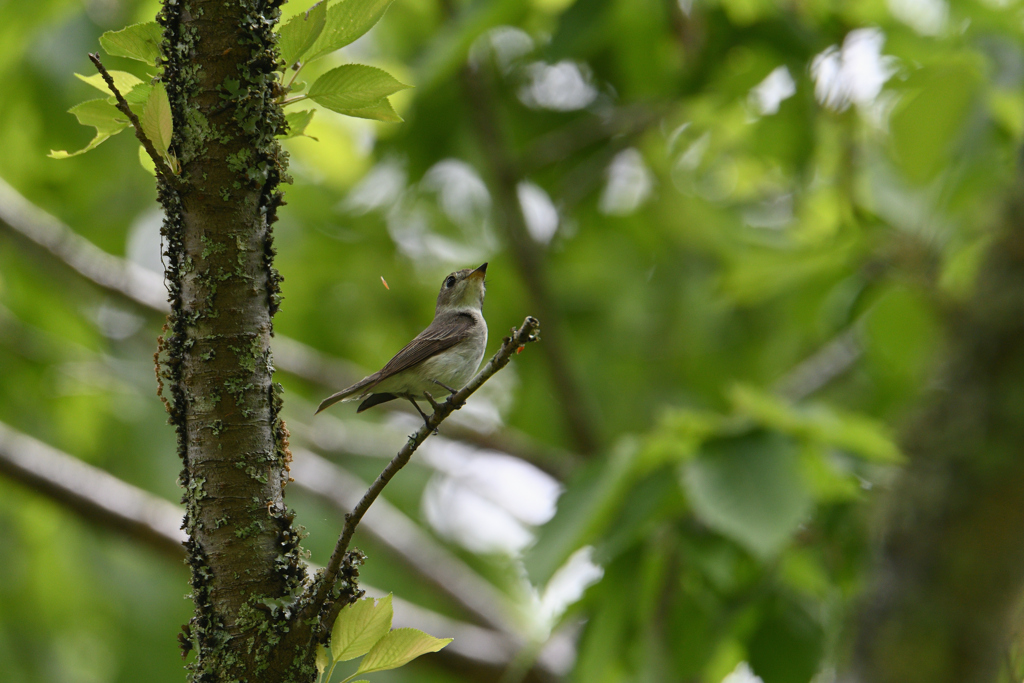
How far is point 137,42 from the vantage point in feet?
5.80

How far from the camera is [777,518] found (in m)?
3.06

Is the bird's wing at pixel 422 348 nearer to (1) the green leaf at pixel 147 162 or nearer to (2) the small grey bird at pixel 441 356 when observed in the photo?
(2) the small grey bird at pixel 441 356

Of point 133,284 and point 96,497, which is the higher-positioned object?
point 133,284

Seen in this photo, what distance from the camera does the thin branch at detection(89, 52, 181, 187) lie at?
5.12 ft

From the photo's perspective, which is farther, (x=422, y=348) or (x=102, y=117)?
(x=422, y=348)

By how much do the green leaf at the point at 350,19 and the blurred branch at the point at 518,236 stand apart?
13.8 ft

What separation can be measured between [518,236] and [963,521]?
451 cm

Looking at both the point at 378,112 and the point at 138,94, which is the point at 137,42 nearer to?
the point at 138,94

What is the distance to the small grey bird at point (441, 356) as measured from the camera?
2.08 m

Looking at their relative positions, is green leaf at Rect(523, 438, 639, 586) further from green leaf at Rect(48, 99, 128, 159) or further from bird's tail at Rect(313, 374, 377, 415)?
green leaf at Rect(48, 99, 128, 159)

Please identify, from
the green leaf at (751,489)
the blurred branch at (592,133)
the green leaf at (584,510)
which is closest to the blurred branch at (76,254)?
the blurred branch at (592,133)

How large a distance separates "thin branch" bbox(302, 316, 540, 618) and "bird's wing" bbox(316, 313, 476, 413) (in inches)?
10.5

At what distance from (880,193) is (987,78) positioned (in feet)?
2.83

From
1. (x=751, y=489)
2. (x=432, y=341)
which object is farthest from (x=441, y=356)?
(x=751, y=489)
